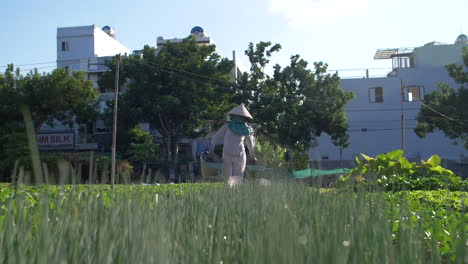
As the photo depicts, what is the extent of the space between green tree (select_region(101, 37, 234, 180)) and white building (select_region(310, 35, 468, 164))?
12.4 m

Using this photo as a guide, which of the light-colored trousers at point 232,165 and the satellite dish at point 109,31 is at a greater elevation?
the satellite dish at point 109,31

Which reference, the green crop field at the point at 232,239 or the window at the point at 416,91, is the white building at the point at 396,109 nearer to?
the window at the point at 416,91

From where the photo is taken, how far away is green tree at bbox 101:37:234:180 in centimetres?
2455

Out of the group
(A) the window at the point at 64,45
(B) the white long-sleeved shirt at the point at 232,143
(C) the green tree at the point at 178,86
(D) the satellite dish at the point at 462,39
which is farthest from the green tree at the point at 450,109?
(A) the window at the point at 64,45

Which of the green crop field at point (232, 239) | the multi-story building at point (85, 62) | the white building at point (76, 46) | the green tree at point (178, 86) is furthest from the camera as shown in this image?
the white building at point (76, 46)

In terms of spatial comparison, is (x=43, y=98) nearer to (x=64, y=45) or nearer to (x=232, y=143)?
(x=64, y=45)

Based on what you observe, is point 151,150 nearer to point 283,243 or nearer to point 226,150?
point 226,150

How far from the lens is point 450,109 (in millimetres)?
23031

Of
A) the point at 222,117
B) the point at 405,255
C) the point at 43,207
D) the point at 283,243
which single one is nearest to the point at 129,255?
the point at 43,207

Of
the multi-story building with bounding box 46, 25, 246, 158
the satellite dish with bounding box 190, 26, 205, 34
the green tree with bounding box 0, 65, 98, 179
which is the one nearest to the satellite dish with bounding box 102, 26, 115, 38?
the multi-story building with bounding box 46, 25, 246, 158

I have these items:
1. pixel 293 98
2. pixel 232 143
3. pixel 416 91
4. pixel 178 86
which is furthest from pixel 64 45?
pixel 232 143

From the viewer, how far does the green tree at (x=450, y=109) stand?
886 inches

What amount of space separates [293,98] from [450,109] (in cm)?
685

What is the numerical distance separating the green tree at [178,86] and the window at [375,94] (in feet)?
44.1
